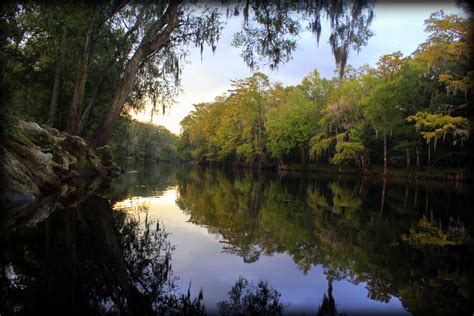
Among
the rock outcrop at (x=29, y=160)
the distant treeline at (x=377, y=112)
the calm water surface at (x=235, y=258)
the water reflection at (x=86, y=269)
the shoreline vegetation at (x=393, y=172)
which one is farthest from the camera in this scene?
the shoreline vegetation at (x=393, y=172)

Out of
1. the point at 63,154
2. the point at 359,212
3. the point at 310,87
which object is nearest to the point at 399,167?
the point at 310,87

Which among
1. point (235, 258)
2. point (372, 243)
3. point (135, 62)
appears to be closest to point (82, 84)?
point (135, 62)

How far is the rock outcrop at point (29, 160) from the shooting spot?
664 centimetres

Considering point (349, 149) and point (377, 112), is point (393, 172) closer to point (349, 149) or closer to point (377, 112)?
point (349, 149)

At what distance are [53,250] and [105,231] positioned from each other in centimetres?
125

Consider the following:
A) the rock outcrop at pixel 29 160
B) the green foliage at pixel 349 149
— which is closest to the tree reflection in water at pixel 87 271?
the rock outcrop at pixel 29 160

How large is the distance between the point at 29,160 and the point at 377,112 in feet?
95.4

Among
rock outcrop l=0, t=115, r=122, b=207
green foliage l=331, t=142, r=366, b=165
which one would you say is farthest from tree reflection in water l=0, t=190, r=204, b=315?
green foliage l=331, t=142, r=366, b=165

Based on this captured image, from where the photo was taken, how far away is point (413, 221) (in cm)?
752

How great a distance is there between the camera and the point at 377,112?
2922cm

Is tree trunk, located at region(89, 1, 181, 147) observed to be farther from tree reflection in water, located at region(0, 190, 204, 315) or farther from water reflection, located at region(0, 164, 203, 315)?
tree reflection in water, located at region(0, 190, 204, 315)

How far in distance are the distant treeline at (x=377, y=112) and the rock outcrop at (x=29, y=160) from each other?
47.3ft

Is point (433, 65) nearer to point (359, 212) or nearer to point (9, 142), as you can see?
point (359, 212)

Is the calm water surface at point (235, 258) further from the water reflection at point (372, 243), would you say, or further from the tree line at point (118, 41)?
the tree line at point (118, 41)
